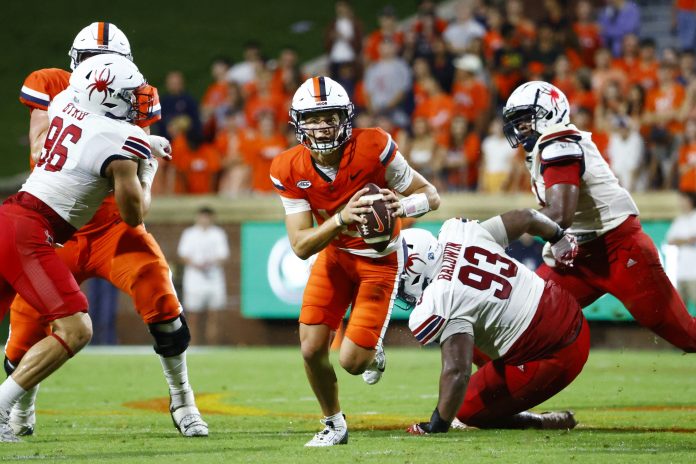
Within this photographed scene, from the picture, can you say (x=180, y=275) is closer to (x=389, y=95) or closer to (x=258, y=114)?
(x=258, y=114)

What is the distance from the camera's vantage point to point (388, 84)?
1374 cm

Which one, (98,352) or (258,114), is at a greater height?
(258,114)

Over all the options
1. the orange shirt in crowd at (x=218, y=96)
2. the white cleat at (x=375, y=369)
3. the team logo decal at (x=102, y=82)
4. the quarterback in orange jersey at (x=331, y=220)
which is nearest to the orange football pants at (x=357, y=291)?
the quarterback in orange jersey at (x=331, y=220)

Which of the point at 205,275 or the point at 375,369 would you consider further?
the point at 205,275

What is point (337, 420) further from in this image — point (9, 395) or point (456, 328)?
point (9, 395)

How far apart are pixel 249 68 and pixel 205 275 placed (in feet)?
11.0

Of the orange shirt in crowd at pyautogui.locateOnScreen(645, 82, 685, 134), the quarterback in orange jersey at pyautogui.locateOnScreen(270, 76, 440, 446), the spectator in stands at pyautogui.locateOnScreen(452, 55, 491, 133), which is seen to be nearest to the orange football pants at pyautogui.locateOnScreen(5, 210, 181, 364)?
the quarterback in orange jersey at pyautogui.locateOnScreen(270, 76, 440, 446)

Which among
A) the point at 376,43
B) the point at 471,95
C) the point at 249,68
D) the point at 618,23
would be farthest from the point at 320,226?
the point at 249,68

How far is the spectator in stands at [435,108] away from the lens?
12.9 meters

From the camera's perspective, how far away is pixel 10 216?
5.50 metres

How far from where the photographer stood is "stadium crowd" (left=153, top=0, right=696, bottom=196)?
12094 mm

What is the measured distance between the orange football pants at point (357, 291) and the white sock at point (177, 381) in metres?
0.84

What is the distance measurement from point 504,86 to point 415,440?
27.0 ft

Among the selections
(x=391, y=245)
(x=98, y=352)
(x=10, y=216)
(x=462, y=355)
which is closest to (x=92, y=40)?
(x=10, y=216)
